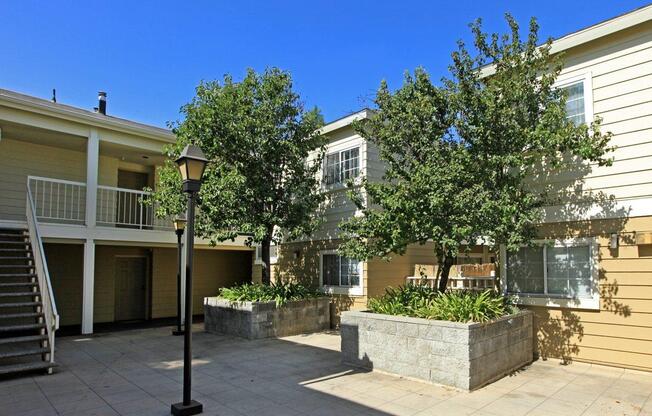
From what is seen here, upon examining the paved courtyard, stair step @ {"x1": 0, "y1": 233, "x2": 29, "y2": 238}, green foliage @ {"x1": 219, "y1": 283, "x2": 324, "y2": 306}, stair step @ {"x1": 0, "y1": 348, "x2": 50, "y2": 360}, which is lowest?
the paved courtyard

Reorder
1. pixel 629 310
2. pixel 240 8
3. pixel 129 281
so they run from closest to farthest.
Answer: pixel 629 310, pixel 240 8, pixel 129 281

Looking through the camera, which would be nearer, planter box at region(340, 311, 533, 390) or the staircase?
planter box at region(340, 311, 533, 390)

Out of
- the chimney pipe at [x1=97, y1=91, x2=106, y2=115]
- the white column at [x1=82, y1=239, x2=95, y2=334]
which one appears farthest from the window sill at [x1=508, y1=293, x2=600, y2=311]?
the chimney pipe at [x1=97, y1=91, x2=106, y2=115]

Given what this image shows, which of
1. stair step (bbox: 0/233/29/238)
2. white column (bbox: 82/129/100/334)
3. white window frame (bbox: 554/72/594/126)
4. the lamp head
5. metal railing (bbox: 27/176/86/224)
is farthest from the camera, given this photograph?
metal railing (bbox: 27/176/86/224)

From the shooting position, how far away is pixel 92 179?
1008cm

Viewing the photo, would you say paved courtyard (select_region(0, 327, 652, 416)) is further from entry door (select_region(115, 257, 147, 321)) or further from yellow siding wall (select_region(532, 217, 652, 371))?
entry door (select_region(115, 257, 147, 321))

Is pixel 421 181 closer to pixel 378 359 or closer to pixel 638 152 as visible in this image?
pixel 378 359

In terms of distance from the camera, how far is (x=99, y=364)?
7.11 metres

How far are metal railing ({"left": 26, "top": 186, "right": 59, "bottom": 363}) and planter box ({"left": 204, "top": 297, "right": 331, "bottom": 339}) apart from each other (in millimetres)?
3397

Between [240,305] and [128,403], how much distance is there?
4.38 meters

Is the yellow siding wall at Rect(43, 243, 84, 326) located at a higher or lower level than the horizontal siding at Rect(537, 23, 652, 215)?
lower

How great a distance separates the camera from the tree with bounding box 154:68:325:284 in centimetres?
907

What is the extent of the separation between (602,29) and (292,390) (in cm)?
733

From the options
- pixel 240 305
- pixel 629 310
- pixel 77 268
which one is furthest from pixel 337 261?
pixel 77 268
